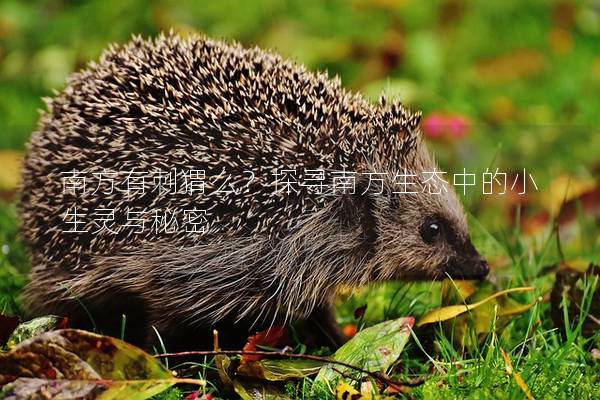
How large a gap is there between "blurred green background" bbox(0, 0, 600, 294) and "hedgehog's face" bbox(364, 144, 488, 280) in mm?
2559

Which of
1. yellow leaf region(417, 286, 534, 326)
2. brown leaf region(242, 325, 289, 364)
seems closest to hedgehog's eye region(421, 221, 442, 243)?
yellow leaf region(417, 286, 534, 326)

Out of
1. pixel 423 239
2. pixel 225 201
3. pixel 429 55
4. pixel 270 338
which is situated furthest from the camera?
pixel 429 55

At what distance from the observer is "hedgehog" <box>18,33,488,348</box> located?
4.14 m

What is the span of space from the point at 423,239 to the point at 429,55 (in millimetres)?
4538

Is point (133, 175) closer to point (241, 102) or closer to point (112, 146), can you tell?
point (112, 146)

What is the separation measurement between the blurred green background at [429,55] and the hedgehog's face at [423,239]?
8.40 feet

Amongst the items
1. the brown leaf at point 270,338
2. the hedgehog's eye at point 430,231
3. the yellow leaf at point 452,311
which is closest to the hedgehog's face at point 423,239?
the hedgehog's eye at point 430,231

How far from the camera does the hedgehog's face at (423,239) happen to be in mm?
4500

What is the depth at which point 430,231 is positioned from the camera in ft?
15.0

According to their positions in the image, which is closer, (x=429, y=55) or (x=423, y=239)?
(x=423, y=239)

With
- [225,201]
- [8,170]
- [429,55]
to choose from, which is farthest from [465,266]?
[429,55]

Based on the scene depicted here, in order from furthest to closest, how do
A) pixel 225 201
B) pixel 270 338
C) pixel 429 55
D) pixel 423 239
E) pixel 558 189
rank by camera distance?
pixel 429 55, pixel 558 189, pixel 423 239, pixel 270 338, pixel 225 201

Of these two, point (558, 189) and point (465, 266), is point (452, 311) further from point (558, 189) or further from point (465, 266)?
point (558, 189)

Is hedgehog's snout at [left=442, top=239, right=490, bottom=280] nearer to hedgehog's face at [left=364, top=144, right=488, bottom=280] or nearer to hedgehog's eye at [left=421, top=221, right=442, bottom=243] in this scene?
hedgehog's face at [left=364, top=144, right=488, bottom=280]
